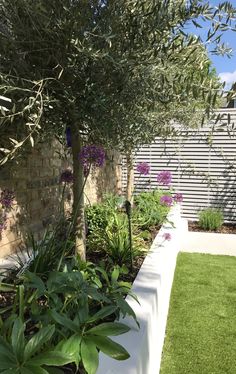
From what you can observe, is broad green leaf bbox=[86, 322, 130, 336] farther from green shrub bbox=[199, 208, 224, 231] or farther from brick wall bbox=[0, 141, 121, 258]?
green shrub bbox=[199, 208, 224, 231]

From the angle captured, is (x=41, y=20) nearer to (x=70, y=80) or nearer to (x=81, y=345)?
(x=70, y=80)

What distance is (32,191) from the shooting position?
4.61 m

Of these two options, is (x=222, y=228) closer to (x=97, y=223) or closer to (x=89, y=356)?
(x=97, y=223)

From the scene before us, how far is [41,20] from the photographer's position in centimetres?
248

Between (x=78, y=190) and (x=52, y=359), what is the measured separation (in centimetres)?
201

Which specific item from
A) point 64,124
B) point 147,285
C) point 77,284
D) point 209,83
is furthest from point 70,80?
point 147,285

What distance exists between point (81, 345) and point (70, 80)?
186 cm

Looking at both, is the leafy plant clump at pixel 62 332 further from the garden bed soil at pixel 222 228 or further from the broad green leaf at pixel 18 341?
the garden bed soil at pixel 222 228

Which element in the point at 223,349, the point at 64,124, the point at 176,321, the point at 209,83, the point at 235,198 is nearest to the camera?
the point at 209,83

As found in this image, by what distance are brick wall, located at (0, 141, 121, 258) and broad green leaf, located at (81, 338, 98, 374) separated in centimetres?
223

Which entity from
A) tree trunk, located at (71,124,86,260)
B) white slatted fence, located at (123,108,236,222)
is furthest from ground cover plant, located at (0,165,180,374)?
white slatted fence, located at (123,108,236,222)

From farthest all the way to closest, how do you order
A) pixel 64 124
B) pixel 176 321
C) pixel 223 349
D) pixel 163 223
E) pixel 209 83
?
Result: pixel 163 223 < pixel 176 321 < pixel 223 349 < pixel 64 124 < pixel 209 83

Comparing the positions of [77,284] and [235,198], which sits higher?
[235,198]

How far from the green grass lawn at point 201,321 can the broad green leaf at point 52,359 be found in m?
1.73
